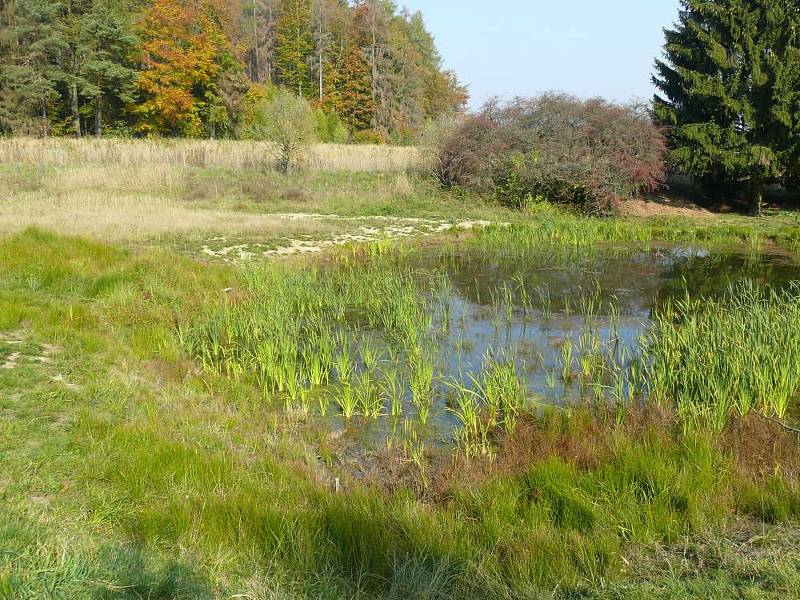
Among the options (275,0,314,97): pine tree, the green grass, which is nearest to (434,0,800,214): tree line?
the green grass

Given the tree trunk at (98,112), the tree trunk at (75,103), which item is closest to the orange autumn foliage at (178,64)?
the tree trunk at (98,112)

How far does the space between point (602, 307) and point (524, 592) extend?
7334 mm

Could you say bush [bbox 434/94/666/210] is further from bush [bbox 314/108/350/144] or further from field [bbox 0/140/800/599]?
bush [bbox 314/108/350/144]

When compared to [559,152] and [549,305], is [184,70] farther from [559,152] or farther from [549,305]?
[549,305]

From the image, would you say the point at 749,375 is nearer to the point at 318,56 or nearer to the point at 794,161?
the point at 794,161

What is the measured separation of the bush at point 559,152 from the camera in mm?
20438

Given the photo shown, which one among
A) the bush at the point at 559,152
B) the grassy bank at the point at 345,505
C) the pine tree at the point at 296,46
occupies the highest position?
the pine tree at the point at 296,46

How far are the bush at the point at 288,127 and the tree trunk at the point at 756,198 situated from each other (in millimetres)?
16220

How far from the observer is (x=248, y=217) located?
648 inches

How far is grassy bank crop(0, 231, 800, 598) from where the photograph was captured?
2.84 meters

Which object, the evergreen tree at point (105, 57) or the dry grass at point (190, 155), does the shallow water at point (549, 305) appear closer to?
the dry grass at point (190, 155)

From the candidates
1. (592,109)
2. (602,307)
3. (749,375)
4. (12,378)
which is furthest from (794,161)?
(12,378)

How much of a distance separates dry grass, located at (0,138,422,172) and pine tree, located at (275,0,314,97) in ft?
74.4

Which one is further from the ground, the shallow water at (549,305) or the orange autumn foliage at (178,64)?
the orange autumn foliage at (178,64)
